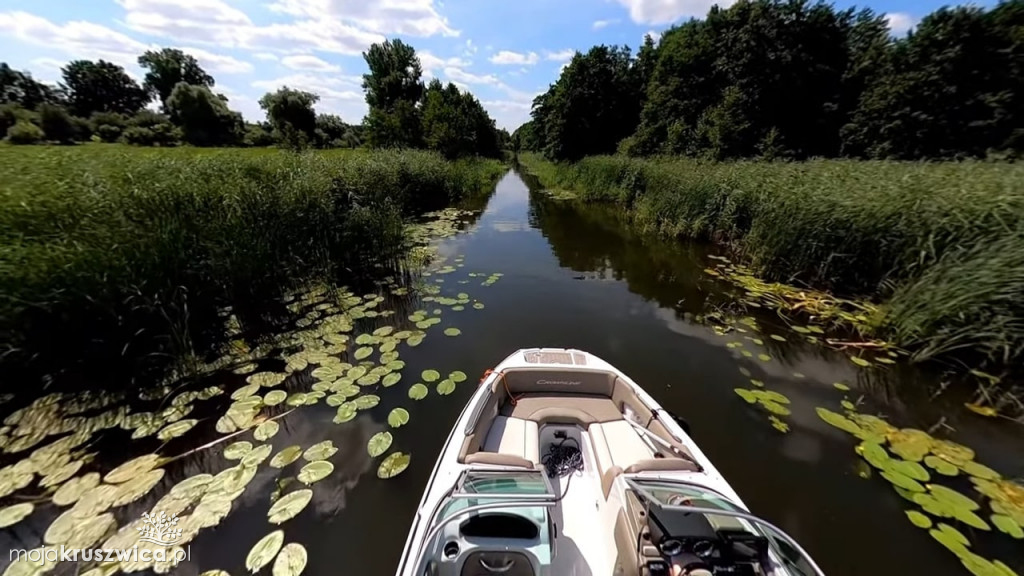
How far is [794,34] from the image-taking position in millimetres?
21344

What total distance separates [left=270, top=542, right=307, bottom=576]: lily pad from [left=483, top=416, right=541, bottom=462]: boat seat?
1.50 meters

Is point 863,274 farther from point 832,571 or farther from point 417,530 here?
point 417,530

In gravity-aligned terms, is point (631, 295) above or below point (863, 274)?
below

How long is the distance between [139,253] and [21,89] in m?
71.2

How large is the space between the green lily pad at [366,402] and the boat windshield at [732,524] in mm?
→ 3046

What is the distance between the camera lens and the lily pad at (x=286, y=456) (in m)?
3.30

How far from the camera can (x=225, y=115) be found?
3841 cm

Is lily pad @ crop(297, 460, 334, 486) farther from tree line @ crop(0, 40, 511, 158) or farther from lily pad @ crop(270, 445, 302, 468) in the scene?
tree line @ crop(0, 40, 511, 158)

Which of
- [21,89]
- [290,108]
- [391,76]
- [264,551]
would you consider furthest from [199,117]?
[264,551]

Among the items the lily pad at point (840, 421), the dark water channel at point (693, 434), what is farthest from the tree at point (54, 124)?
the lily pad at point (840, 421)

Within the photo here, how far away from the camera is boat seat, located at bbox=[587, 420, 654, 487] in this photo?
2973 millimetres

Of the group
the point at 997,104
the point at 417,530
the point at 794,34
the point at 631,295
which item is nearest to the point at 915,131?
the point at 997,104

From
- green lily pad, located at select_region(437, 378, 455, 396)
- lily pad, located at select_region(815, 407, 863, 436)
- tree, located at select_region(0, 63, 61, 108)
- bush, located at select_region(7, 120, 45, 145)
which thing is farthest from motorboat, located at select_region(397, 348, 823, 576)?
tree, located at select_region(0, 63, 61, 108)

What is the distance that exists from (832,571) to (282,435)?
4.85m
